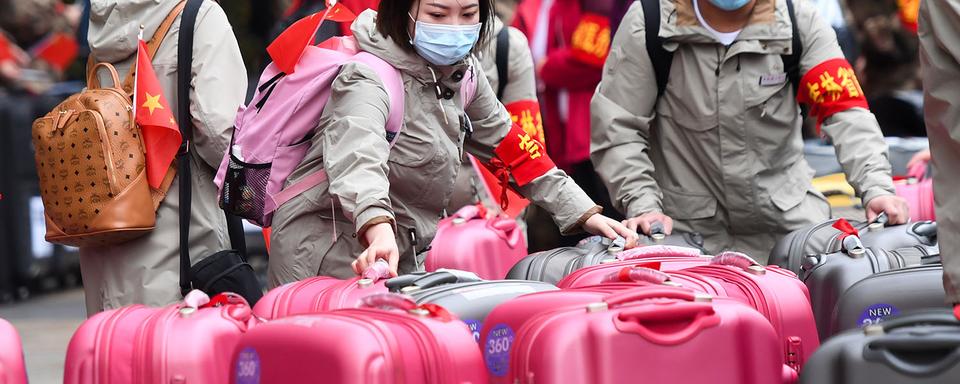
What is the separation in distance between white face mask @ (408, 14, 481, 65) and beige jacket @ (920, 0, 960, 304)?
58.0 inches

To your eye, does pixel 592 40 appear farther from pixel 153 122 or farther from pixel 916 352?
pixel 916 352

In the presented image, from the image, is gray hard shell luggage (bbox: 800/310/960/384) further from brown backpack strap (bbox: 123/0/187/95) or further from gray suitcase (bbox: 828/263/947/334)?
brown backpack strap (bbox: 123/0/187/95)

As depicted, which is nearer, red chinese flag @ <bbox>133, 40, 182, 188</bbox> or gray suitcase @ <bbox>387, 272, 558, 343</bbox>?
gray suitcase @ <bbox>387, 272, 558, 343</bbox>

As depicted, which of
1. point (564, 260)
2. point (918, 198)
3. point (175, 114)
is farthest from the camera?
point (918, 198)

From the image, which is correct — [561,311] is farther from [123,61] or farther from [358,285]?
[123,61]

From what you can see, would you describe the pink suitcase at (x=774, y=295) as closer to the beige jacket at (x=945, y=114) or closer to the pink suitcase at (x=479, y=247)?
the beige jacket at (x=945, y=114)

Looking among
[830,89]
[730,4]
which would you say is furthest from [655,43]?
[830,89]

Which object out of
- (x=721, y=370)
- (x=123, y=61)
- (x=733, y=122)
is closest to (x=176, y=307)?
(x=721, y=370)

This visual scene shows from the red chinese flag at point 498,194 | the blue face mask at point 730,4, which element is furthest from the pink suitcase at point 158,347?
the red chinese flag at point 498,194

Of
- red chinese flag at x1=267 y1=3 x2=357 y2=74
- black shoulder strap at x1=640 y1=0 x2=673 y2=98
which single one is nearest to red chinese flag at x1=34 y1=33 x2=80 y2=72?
black shoulder strap at x1=640 y1=0 x2=673 y2=98

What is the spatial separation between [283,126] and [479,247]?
4.91 feet

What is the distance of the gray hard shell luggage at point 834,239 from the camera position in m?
4.66

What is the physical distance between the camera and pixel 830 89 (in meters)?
5.34

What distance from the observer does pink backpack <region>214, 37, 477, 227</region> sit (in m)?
4.39
